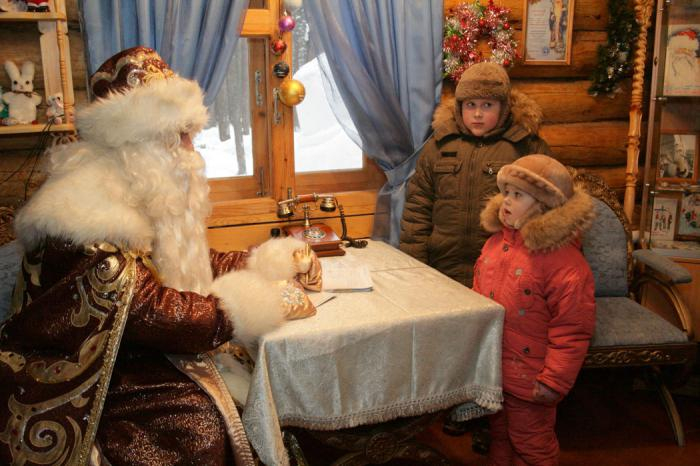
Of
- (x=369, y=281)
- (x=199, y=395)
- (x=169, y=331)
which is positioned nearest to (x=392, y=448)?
(x=369, y=281)

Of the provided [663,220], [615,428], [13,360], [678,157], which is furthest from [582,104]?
[13,360]

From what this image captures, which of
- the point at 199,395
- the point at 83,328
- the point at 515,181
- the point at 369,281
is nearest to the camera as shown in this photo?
the point at 83,328

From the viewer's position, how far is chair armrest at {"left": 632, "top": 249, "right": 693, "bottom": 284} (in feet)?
9.42

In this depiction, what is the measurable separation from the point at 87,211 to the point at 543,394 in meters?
1.58

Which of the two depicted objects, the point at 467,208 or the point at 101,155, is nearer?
the point at 101,155

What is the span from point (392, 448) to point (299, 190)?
1.53 metres

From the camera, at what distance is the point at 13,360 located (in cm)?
173

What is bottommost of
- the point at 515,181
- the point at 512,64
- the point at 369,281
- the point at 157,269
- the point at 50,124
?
the point at 369,281

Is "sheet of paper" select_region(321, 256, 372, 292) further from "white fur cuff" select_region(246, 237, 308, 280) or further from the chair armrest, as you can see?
the chair armrest

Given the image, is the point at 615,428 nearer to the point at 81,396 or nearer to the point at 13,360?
the point at 81,396

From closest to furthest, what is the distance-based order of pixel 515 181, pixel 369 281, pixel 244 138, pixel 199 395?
pixel 199 395 → pixel 515 181 → pixel 369 281 → pixel 244 138

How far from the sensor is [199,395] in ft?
5.96

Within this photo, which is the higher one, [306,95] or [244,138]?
[306,95]

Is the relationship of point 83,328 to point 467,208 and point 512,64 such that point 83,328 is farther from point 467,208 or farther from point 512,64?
point 512,64
